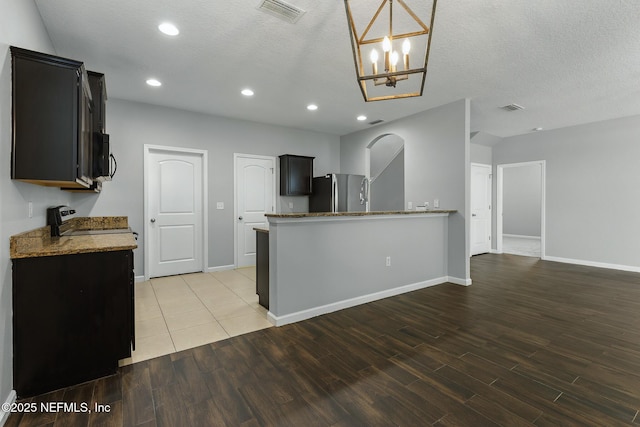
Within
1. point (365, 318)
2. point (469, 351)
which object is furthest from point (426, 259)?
point (469, 351)

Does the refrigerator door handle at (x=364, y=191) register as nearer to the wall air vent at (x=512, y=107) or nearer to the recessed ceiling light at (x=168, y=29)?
the wall air vent at (x=512, y=107)

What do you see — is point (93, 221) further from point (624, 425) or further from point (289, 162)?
point (624, 425)

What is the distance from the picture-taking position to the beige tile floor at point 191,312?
2611 mm

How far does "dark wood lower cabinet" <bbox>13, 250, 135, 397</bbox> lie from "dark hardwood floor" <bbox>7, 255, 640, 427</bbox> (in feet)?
0.42

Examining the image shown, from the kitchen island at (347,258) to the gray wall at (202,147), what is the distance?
265 centimetres

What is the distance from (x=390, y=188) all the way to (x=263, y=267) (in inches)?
187

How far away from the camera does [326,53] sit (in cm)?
308

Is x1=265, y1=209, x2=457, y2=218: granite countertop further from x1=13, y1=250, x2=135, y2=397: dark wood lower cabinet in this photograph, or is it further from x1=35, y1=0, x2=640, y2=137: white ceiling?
x1=35, y1=0, x2=640, y2=137: white ceiling

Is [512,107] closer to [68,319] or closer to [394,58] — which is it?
[394,58]

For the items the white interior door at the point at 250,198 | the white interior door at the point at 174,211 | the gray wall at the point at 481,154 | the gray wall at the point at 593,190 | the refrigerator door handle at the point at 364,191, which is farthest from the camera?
the gray wall at the point at 481,154

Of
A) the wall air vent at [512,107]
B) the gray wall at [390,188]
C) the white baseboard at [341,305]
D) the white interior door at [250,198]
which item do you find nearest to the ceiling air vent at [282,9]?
the white baseboard at [341,305]

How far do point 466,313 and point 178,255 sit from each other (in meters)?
4.41

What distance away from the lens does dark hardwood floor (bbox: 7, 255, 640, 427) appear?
1687 mm

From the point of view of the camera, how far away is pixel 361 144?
251 inches
